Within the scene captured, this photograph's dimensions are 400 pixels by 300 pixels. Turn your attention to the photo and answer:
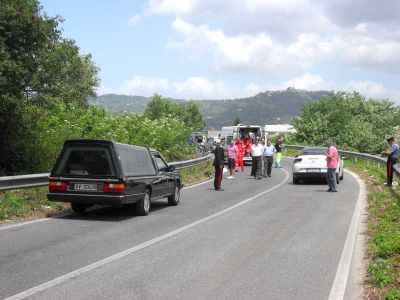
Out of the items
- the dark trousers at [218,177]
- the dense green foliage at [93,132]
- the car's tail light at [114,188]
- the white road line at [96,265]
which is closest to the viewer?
the white road line at [96,265]

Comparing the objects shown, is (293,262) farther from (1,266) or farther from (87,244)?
(1,266)

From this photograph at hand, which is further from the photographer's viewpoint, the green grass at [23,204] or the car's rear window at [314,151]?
the car's rear window at [314,151]

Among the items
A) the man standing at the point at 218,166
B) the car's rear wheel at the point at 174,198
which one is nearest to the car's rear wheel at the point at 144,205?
the car's rear wheel at the point at 174,198

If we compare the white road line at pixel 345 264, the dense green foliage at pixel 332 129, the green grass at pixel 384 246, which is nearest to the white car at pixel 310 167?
the green grass at pixel 384 246

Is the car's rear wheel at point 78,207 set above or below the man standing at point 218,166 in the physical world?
below

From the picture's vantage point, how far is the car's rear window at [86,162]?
12.4 m

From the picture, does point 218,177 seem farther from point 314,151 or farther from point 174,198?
point 314,151

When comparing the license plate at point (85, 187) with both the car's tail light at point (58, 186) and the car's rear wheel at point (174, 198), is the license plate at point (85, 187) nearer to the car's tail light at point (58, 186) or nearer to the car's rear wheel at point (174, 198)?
the car's tail light at point (58, 186)

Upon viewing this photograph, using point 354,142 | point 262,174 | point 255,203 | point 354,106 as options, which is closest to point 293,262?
point 255,203

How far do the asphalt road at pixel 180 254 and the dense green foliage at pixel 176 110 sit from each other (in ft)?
394

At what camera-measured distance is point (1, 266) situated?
23.7ft

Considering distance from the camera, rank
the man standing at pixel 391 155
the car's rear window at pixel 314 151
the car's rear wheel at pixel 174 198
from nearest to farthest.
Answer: the car's rear wheel at pixel 174 198 < the man standing at pixel 391 155 < the car's rear window at pixel 314 151

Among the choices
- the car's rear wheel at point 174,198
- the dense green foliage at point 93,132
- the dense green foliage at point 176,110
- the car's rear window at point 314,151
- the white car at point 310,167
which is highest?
the dense green foliage at point 176,110

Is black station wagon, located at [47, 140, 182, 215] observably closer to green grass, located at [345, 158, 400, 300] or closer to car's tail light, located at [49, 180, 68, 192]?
car's tail light, located at [49, 180, 68, 192]
